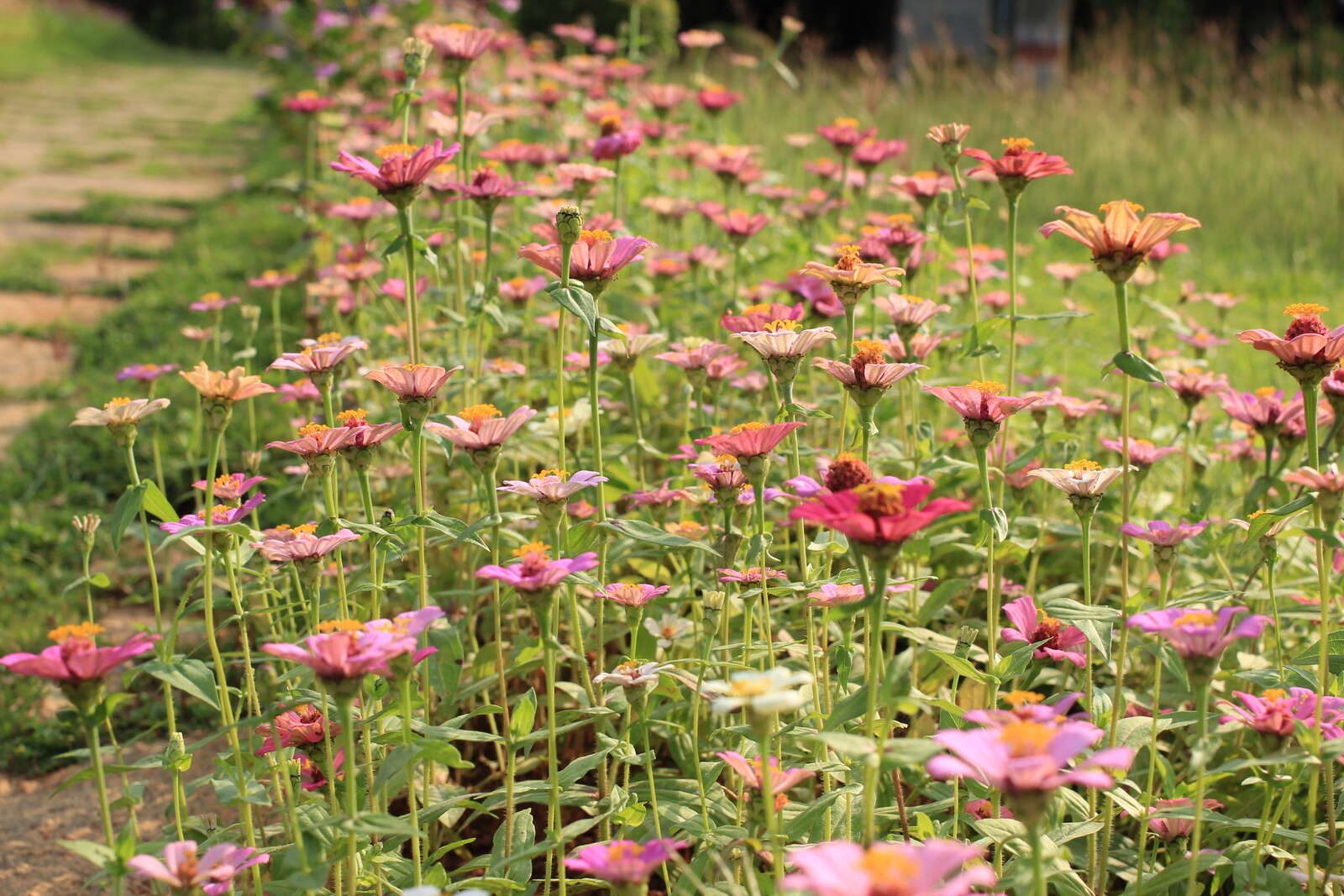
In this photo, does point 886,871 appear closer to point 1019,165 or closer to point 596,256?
point 596,256

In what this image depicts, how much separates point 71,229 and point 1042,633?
4.87 meters

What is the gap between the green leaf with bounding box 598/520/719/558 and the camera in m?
1.24

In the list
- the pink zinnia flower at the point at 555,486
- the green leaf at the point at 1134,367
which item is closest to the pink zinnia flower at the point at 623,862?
the pink zinnia flower at the point at 555,486

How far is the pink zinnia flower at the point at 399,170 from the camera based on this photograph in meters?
1.38

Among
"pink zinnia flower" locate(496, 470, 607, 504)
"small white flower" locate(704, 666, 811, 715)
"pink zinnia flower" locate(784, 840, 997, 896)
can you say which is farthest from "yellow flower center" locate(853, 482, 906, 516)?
"pink zinnia flower" locate(496, 470, 607, 504)

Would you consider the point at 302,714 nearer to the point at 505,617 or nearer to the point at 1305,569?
the point at 505,617

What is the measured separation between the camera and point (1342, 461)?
1.78 meters

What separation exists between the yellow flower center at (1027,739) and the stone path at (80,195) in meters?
2.94

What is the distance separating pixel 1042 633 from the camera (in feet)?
4.52

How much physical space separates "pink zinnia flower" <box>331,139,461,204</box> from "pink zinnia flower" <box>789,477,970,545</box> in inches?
28.4

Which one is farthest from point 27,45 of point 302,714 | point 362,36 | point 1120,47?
point 302,714

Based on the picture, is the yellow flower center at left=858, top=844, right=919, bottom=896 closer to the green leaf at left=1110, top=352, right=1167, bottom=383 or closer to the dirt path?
the green leaf at left=1110, top=352, right=1167, bottom=383

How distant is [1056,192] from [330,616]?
183 inches

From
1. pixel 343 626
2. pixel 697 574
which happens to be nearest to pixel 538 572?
pixel 343 626
